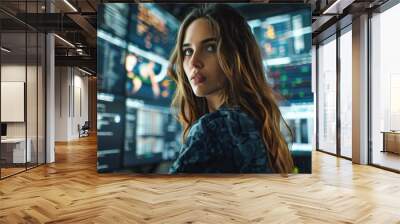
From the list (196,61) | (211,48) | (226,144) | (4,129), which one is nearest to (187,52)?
(196,61)

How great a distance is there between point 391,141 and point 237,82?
3229 millimetres

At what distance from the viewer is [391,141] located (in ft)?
22.8

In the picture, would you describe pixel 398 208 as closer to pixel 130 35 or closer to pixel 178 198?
pixel 178 198

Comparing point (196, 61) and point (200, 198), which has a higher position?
point (196, 61)

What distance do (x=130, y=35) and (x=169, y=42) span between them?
0.68 meters

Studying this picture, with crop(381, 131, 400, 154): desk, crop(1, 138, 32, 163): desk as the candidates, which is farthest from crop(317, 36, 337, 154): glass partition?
crop(1, 138, 32, 163): desk

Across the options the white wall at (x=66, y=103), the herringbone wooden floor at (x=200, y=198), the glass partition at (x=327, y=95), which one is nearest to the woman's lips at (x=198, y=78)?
the herringbone wooden floor at (x=200, y=198)

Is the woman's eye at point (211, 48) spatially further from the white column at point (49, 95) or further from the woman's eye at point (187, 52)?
the white column at point (49, 95)

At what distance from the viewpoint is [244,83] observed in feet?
20.3

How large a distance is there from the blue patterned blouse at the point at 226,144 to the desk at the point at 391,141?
8.20ft

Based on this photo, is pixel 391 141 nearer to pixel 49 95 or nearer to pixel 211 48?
pixel 211 48

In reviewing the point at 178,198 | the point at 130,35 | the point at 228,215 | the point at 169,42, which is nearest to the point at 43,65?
the point at 130,35

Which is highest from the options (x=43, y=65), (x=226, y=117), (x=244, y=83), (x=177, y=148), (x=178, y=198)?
(x=43, y=65)

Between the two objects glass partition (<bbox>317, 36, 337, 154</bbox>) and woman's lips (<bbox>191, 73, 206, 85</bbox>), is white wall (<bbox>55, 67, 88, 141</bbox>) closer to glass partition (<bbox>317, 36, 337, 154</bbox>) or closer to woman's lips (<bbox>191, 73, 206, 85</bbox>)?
glass partition (<bbox>317, 36, 337, 154</bbox>)
